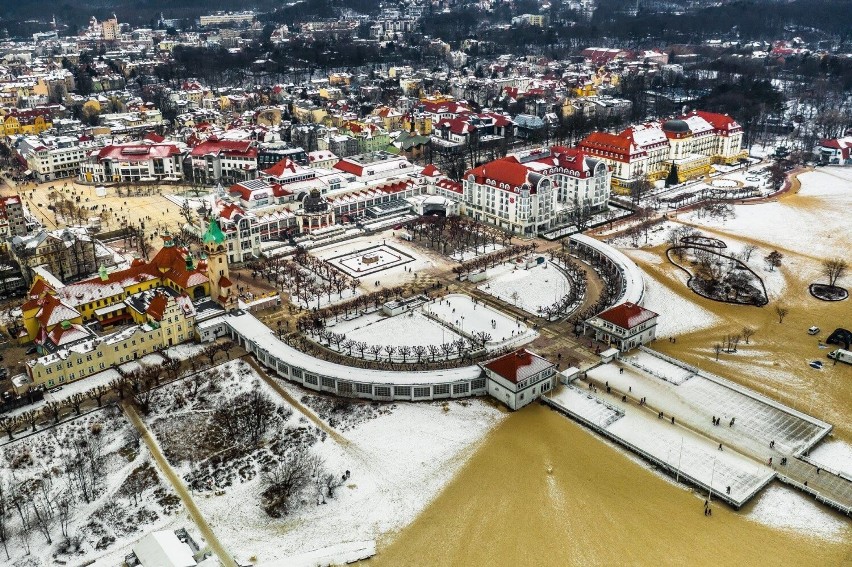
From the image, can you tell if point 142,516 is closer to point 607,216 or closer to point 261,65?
point 607,216

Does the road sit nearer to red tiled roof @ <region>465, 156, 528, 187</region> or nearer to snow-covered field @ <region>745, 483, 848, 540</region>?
snow-covered field @ <region>745, 483, 848, 540</region>

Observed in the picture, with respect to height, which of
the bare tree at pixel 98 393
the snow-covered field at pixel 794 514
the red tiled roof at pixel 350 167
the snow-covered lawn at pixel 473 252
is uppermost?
the red tiled roof at pixel 350 167

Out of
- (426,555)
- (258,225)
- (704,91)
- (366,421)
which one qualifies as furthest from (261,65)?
(426,555)

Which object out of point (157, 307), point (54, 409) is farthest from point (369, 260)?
point (54, 409)

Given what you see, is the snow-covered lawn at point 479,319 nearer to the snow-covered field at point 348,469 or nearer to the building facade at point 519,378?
the building facade at point 519,378

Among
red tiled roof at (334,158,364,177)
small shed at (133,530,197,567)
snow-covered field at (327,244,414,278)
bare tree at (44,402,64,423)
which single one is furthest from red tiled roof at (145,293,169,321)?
red tiled roof at (334,158,364,177)

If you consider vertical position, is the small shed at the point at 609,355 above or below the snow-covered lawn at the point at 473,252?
below

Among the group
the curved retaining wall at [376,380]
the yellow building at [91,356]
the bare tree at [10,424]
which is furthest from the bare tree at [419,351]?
the bare tree at [10,424]
